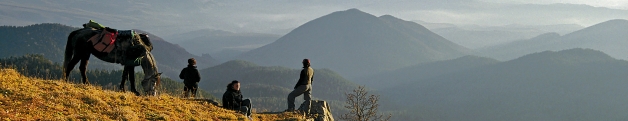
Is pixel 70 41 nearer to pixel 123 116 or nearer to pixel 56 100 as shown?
pixel 56 100

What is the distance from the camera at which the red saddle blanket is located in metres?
11.8

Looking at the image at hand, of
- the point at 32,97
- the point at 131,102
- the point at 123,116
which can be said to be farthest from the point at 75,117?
the point at 131,102

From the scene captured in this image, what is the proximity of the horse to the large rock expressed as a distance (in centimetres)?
533

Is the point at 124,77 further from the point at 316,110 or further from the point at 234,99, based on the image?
the point at 316,110

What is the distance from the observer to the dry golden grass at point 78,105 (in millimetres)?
7344

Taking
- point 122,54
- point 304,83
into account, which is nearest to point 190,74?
point 122,54

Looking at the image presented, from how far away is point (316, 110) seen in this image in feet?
51.9

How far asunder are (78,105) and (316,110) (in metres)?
8.97

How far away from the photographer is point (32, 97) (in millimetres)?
8102

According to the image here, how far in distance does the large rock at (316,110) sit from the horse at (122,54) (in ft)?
17.5

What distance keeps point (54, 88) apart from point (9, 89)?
1.49 metres

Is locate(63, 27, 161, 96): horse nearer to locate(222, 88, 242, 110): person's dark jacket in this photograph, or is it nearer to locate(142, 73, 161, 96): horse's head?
locate(142, 73, 161, 96): horse's head

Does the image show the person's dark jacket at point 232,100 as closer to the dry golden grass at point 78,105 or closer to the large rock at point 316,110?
the dry golden grass at point 78,105

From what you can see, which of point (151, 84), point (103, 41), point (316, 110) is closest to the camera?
point (103, 41)
